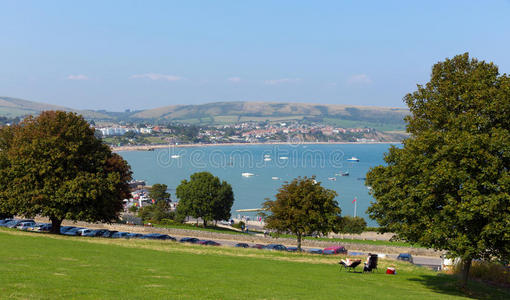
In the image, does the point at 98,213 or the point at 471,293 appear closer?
the point at 471,293

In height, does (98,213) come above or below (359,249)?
above

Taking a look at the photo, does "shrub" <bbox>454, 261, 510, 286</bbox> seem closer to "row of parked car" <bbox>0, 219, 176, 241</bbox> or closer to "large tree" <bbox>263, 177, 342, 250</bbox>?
"large tree" <bbox>263, 177, 342, 250</bbox>

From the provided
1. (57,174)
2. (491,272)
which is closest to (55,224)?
(57,174)

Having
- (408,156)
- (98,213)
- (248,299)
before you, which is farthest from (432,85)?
(98,213)

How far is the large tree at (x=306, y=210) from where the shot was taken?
3706cm

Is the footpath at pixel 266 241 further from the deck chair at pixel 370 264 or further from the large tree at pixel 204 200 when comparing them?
the deck chair at pixel 370 264

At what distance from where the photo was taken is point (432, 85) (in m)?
20.9

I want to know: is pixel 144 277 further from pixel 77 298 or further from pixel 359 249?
pixel 359 249

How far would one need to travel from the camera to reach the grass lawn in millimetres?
11859

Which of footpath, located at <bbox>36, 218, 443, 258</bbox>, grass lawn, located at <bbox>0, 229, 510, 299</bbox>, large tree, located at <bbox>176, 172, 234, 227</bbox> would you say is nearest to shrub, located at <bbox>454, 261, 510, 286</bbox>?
grass lawn, located at <bbox>0, 229, 510, 299</bbox>

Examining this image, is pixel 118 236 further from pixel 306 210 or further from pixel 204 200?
pixel 204 200

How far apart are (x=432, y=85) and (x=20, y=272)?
18722 mm

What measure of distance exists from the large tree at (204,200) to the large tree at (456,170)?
169ft

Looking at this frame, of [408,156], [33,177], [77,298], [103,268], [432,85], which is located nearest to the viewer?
[77,298]
